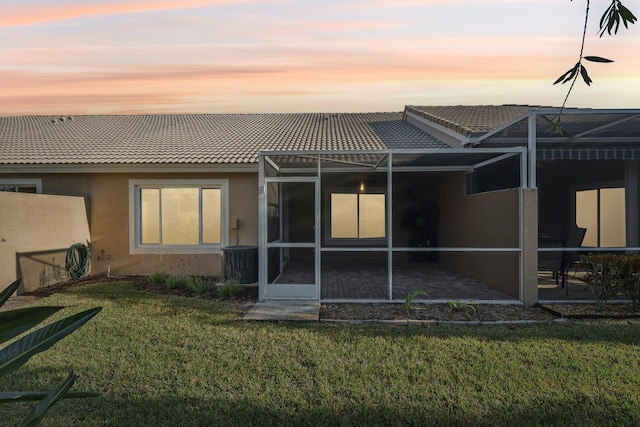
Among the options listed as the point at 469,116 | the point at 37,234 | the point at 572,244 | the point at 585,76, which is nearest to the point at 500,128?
the point at 572,244

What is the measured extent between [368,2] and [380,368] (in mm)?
3991

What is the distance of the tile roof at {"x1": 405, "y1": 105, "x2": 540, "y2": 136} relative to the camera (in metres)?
11.7

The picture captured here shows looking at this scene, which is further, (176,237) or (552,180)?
(552,180)

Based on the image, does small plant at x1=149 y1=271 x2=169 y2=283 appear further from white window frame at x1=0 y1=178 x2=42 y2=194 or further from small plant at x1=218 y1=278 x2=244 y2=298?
white window frame at x1=0 y1=178 x2=42 y2=194

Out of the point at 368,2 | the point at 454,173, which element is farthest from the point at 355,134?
the point at 368,2

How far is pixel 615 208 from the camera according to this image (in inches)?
513

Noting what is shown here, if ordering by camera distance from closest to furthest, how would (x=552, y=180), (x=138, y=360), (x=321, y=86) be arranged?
(x=138, y=360)
(x=321, y=86)
(x=552, y=180)

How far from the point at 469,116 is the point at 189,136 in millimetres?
8622

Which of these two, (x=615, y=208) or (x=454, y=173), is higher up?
(x=454, y=173)

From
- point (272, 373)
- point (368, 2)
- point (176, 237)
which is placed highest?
point (368, 2)

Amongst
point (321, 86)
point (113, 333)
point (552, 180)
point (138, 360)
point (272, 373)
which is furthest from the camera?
point (552, 180)

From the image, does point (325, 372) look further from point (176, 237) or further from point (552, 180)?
point (552, 180)

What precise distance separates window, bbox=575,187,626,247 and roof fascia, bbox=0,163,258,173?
9.19m

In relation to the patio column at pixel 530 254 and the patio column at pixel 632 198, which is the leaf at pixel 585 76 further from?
the patio column at pixel 632 198
